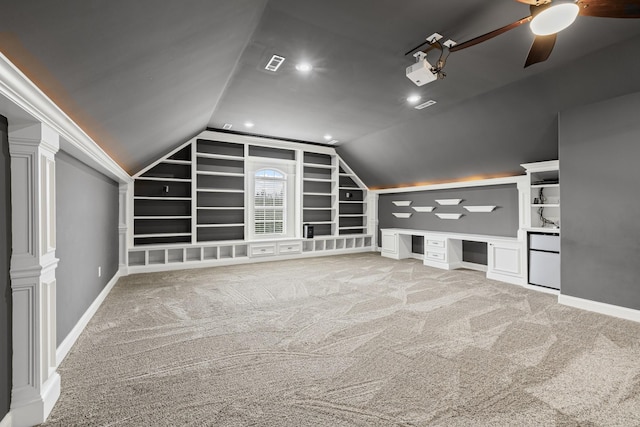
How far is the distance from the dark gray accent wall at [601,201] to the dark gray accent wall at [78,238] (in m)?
5.44

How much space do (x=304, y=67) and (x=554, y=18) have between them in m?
2.32

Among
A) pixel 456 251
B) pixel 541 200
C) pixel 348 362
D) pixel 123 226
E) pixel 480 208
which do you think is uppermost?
pixel 541 200

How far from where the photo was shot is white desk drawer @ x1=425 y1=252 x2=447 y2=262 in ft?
20.3

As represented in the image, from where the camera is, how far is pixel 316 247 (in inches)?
312

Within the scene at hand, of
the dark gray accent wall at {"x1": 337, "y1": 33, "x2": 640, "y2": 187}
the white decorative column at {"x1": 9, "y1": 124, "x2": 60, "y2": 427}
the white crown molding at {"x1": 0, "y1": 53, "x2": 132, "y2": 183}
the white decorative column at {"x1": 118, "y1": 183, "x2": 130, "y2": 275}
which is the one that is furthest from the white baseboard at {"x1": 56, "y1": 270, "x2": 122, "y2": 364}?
the dark gray accent wall at {"x1": 337, "y1": 33, "x2": 640, "y2": 187}

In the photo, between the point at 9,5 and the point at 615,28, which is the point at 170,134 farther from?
the point at 615,28

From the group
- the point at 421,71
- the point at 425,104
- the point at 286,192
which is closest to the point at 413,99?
the point at 425,104

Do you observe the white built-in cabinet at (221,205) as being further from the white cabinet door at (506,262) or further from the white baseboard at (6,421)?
the white baseboard at (6,421)

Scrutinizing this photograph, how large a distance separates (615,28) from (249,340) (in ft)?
14.1

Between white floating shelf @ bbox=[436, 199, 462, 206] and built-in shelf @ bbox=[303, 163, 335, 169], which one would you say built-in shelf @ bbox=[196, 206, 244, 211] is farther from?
white floating shelf @ bbox=[436, 199, 462, 206]

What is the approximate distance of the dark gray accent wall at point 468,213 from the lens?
A: 5680mm

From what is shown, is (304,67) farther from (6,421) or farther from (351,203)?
(351,203)

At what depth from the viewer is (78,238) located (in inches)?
119

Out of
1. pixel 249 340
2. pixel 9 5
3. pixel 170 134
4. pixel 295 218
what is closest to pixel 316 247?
pixel 295 218
